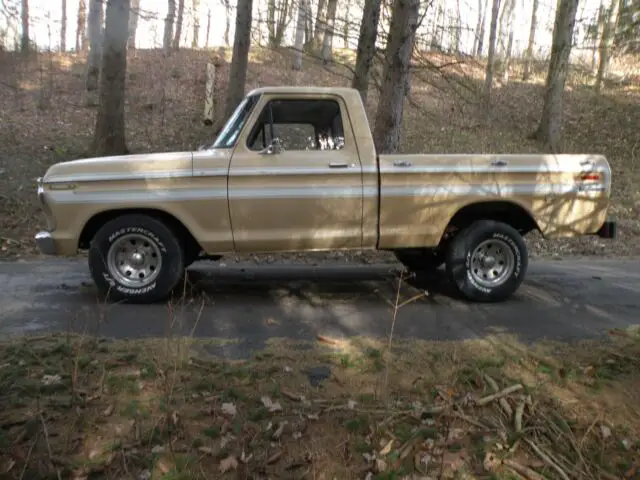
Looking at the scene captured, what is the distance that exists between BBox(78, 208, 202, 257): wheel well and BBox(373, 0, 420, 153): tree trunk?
4.09 m

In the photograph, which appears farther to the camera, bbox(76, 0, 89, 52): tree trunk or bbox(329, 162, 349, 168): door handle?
bbox(76, 0, 89, 52): tree trunk

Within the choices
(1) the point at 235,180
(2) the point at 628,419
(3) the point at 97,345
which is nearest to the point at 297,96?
(1) the point at 235,180

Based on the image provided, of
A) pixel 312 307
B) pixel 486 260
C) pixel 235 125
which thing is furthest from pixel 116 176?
pixel 486 260

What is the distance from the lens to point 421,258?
7.12 metres

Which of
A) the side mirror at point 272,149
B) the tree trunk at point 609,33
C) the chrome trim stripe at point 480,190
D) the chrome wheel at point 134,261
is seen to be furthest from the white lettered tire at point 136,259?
the tree trunk at point 609,33

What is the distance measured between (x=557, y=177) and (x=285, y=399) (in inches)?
154

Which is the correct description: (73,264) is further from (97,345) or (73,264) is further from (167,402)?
(167,402)

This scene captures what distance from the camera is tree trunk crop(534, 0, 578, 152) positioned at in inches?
648

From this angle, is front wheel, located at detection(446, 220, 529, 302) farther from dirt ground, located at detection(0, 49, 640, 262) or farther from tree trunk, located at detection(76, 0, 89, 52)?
tree trunk, located at detection(76, 0, 89, 52)

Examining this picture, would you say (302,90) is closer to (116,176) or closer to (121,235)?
(116,176)

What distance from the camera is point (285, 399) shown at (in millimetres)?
3545

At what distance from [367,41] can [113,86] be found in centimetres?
572

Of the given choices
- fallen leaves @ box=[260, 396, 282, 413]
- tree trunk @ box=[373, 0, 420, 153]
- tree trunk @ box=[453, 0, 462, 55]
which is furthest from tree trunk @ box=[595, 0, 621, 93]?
fallen leaves @ box=[260, 396, 282, 413]

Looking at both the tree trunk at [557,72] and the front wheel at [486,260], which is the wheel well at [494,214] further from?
the tree trunk at [557,72]
